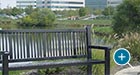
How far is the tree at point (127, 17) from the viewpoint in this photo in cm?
2395

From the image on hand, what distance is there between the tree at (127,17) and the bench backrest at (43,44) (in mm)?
16202

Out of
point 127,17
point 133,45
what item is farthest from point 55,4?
point 133,45

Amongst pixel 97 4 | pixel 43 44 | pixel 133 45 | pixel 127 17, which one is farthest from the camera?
pixel 97 4

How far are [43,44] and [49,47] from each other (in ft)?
0.44

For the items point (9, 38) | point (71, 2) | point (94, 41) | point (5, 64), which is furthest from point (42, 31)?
point (71, 2)

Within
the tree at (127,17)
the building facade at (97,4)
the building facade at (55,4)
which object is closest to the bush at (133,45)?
the tree at (127,17)

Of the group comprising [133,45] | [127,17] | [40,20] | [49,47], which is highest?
[49,47]

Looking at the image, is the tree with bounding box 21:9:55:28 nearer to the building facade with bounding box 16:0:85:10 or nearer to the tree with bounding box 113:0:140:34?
the building facade with bounding box 16:0:85:10

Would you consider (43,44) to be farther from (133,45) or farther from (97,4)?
(97,4)

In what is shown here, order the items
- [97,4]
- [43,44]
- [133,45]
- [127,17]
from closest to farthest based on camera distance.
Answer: [43,44] → [133,45] → [127,17] → [97,4]

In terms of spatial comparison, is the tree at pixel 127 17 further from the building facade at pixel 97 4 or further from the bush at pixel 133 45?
the building facade at pixel 97 4

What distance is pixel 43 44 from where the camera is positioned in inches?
277

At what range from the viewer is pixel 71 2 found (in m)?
124

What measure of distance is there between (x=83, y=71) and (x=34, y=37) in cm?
184
